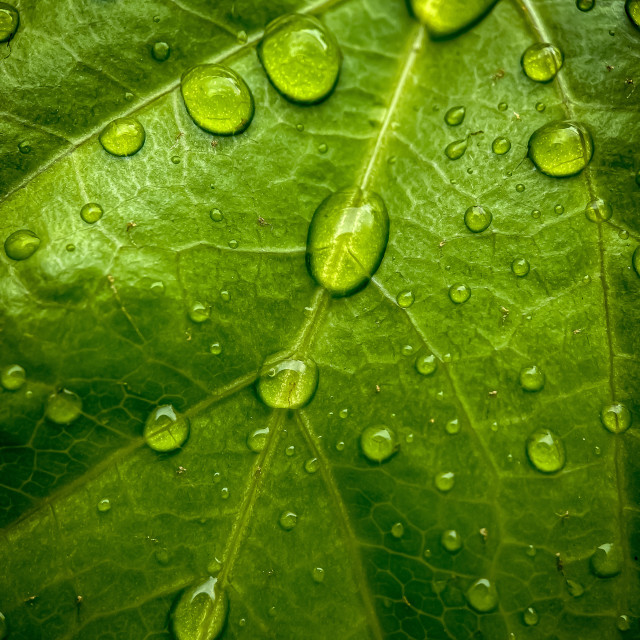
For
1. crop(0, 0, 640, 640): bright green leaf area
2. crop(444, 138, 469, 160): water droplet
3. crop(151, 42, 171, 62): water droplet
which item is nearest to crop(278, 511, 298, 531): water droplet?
crop(0, 0, 640, 640): bright green leaf area

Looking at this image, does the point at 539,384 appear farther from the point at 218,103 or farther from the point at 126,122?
the point at 126,122

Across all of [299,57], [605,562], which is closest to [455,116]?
[299,57]

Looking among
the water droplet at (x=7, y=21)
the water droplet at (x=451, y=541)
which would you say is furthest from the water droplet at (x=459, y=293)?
the water droplet at (x=7, y=21)

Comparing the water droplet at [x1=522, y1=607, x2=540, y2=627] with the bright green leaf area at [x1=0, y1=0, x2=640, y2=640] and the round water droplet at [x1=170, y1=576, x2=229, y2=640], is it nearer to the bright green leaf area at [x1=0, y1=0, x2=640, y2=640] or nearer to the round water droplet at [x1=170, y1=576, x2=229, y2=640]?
the bright green leaf area at [x1=0, y1=0, x2=640, y2=640]

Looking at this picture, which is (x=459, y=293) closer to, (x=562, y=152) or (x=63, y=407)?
(x=562, y=152)

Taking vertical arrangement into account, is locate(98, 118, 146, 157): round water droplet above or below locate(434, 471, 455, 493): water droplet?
above

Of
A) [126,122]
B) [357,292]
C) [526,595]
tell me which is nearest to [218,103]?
[126,122]
